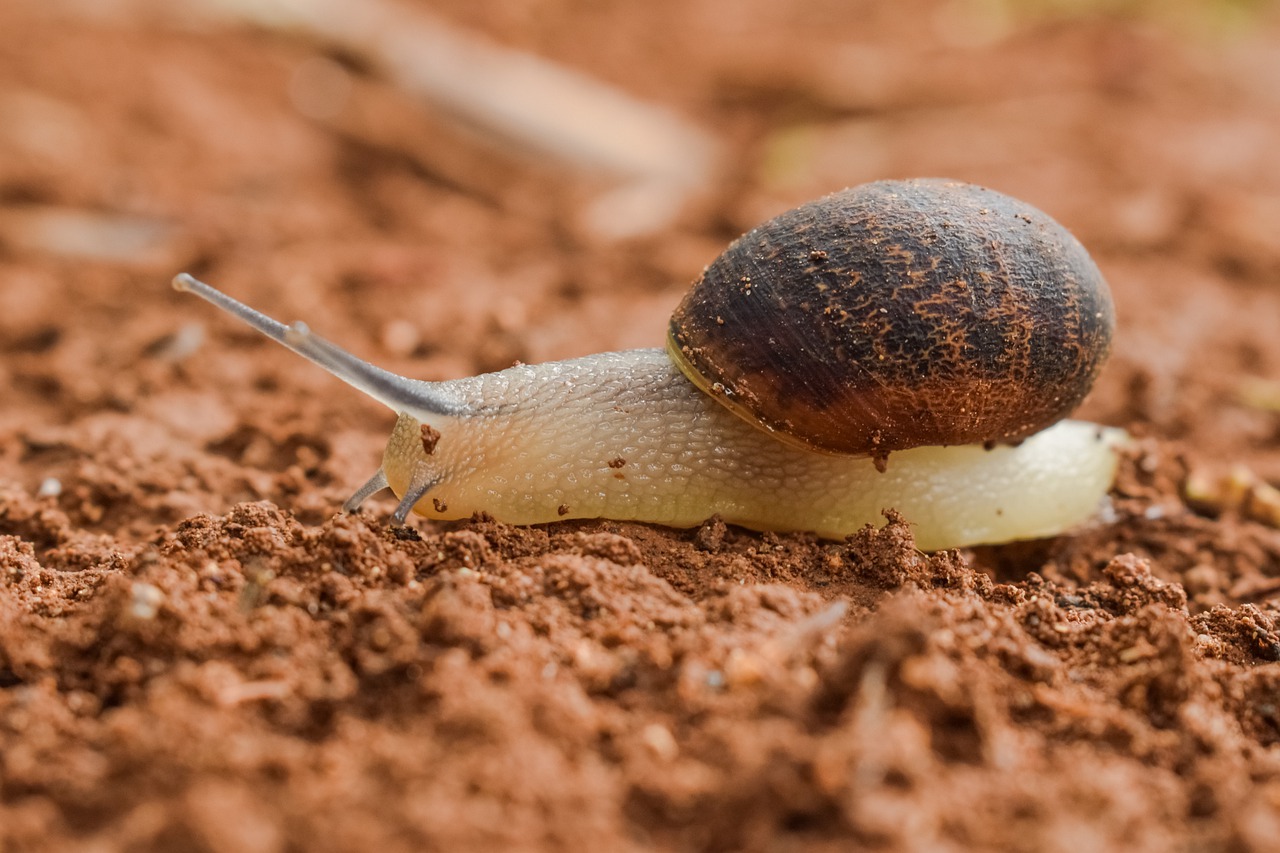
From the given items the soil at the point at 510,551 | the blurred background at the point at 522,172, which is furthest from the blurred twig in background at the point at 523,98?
the soil at the point at 510,551

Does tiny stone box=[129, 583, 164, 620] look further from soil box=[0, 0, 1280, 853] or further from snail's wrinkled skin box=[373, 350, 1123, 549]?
snail's wrinkled skin box=[373, 350, 1123, 549]

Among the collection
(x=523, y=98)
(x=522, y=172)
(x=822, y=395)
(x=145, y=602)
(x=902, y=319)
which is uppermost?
(x=902, y=319)

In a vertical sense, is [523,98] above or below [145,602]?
above

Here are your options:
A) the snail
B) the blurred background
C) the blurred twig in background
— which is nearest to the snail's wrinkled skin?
the snail

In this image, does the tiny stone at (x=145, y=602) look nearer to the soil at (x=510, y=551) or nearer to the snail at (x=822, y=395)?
the soil at (x=510, y=551)

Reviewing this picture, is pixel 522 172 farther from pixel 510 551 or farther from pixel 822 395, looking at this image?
pixel 510 551

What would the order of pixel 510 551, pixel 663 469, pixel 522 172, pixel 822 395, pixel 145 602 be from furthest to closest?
pixel 522 172, pixel 663 469, pixel 822 395, pixel 510 551, pixel 145 602

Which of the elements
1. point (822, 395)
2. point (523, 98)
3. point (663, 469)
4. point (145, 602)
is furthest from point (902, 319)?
point (523, 98)

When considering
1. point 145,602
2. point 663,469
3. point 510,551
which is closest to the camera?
point 145,602
